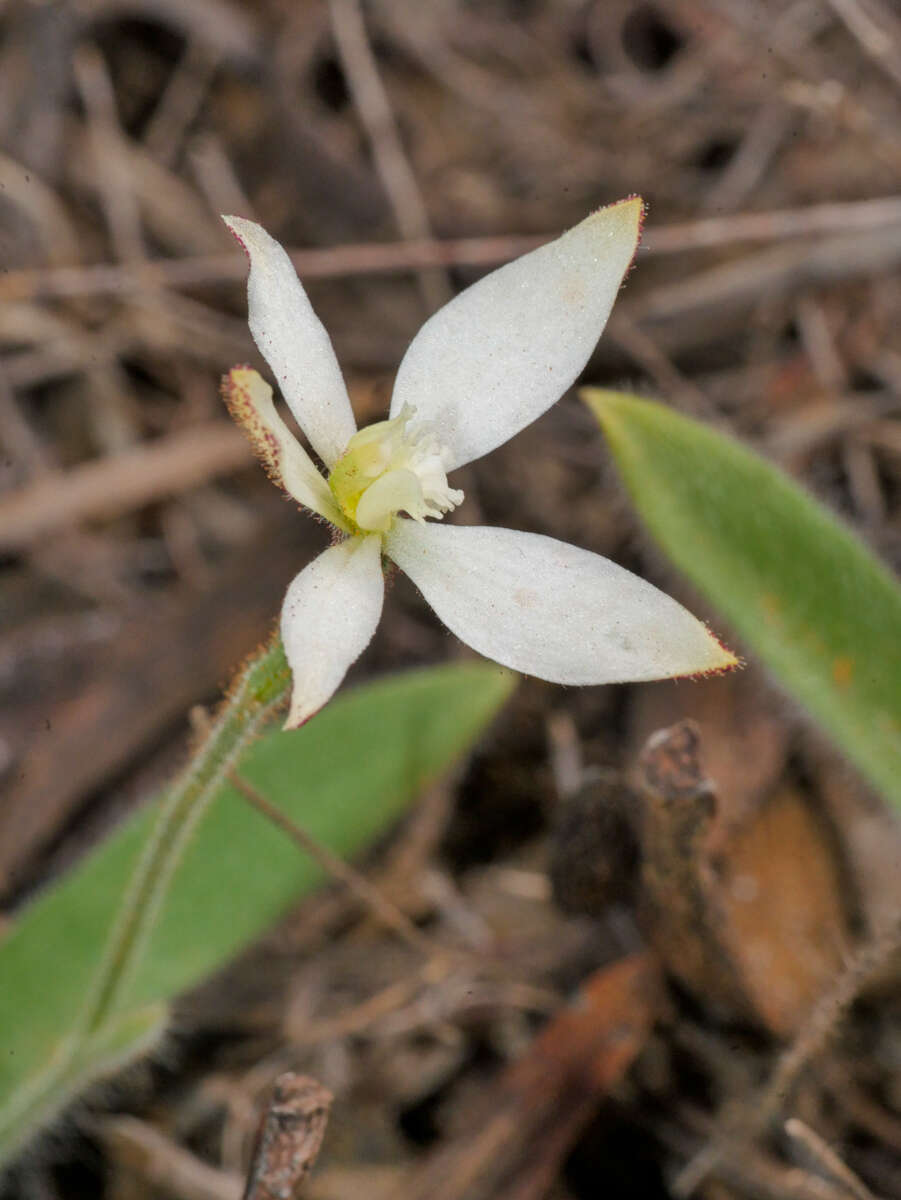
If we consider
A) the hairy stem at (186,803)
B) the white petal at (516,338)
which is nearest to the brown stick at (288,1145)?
the hairy stem at (186,803)

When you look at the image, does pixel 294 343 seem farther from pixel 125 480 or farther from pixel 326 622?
pixel 125 480

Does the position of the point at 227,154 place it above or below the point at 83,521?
above

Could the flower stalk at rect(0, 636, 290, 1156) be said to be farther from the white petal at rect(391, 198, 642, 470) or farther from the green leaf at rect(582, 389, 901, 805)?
the green leaf at rect(582, 389, 901, 805)

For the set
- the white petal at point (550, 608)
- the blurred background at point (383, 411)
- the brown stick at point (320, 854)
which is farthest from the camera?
the blurred background at point (383, 411)

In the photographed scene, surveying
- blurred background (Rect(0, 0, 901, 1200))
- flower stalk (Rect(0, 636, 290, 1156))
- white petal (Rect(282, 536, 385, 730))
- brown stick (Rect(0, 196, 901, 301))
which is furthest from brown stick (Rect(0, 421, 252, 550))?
white petal (Rect(282, 536, 385, 730))

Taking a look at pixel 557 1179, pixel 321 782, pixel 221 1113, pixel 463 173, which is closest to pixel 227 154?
pixel 463 173

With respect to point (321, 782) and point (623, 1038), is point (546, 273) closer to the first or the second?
point (321, 782)

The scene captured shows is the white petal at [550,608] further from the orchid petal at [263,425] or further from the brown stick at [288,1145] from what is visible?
the brown stick at [288,1145]
